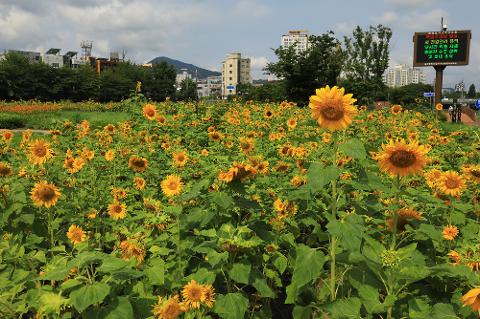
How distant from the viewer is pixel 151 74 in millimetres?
70562

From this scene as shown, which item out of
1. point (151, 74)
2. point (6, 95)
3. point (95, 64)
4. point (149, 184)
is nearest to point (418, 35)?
point (149, 184)

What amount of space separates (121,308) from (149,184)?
2.62 m

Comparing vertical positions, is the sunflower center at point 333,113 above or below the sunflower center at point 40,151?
above

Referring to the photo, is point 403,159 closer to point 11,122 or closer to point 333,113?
point 333,113

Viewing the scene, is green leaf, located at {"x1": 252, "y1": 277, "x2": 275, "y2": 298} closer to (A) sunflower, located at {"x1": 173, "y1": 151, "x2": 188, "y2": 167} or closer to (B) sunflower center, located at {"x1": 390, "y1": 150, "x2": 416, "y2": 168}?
(B) sunflower center, located at {"x1": 390, "y1": 150, "x2": 416, "y2": 168}

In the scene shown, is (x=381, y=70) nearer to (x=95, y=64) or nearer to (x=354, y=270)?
(x=354, y=270)

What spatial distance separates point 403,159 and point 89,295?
1.66m

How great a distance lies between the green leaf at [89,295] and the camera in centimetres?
180

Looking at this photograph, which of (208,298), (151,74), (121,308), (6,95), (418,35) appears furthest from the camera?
(151,74)

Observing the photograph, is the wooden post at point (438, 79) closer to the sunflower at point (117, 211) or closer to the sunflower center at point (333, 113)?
the sunflower at point (117, 211)

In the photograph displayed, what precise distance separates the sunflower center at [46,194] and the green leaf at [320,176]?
186cm

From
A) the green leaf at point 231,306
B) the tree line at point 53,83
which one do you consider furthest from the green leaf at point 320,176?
the tree line at point 53,83

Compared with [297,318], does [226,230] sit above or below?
above

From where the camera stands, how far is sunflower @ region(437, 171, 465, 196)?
9.80 ft
